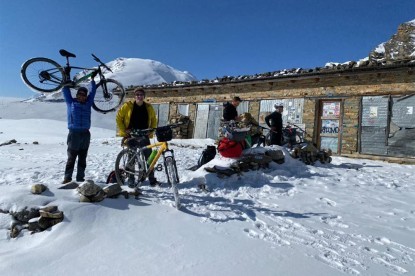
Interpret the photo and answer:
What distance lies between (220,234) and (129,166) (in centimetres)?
232

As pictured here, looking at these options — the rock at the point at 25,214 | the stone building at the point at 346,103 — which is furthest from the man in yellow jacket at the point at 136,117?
the stone building at the point at 346,103

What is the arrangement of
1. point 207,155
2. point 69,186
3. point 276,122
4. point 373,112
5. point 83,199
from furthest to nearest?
point 373,112 < point 276,122 < point 207,155 < point 69,186 < point 83,199

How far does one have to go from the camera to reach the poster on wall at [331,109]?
472 inches

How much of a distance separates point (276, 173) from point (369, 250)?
352 centimetres

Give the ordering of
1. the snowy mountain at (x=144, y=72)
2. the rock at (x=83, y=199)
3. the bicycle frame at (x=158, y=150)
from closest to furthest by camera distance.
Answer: the rock at (x=83, y=199) → the bicycle frame at (x=158, y=150) → the snowy mountain at (x=144, y=72)

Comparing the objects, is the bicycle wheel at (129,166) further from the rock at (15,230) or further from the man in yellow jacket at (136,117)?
the rock at (15,230)

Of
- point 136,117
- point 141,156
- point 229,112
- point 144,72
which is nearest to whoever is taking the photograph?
point 141,156

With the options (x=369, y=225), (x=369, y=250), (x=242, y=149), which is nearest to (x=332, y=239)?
(x=369, y=250)

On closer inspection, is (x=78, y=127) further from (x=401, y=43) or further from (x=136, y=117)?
(x=401, y=43)

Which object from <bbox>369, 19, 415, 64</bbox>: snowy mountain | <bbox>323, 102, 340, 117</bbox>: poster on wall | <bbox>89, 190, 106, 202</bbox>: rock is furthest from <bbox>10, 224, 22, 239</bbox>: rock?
<bbox>369, 19, 415, 64</bbox>: snowy mountain

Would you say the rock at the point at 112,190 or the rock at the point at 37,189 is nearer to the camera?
the rock at the point at 37,189

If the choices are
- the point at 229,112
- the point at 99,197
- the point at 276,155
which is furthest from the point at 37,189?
the point at 276,155

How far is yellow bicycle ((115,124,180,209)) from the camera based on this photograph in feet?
14.8

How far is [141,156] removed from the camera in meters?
4.92
